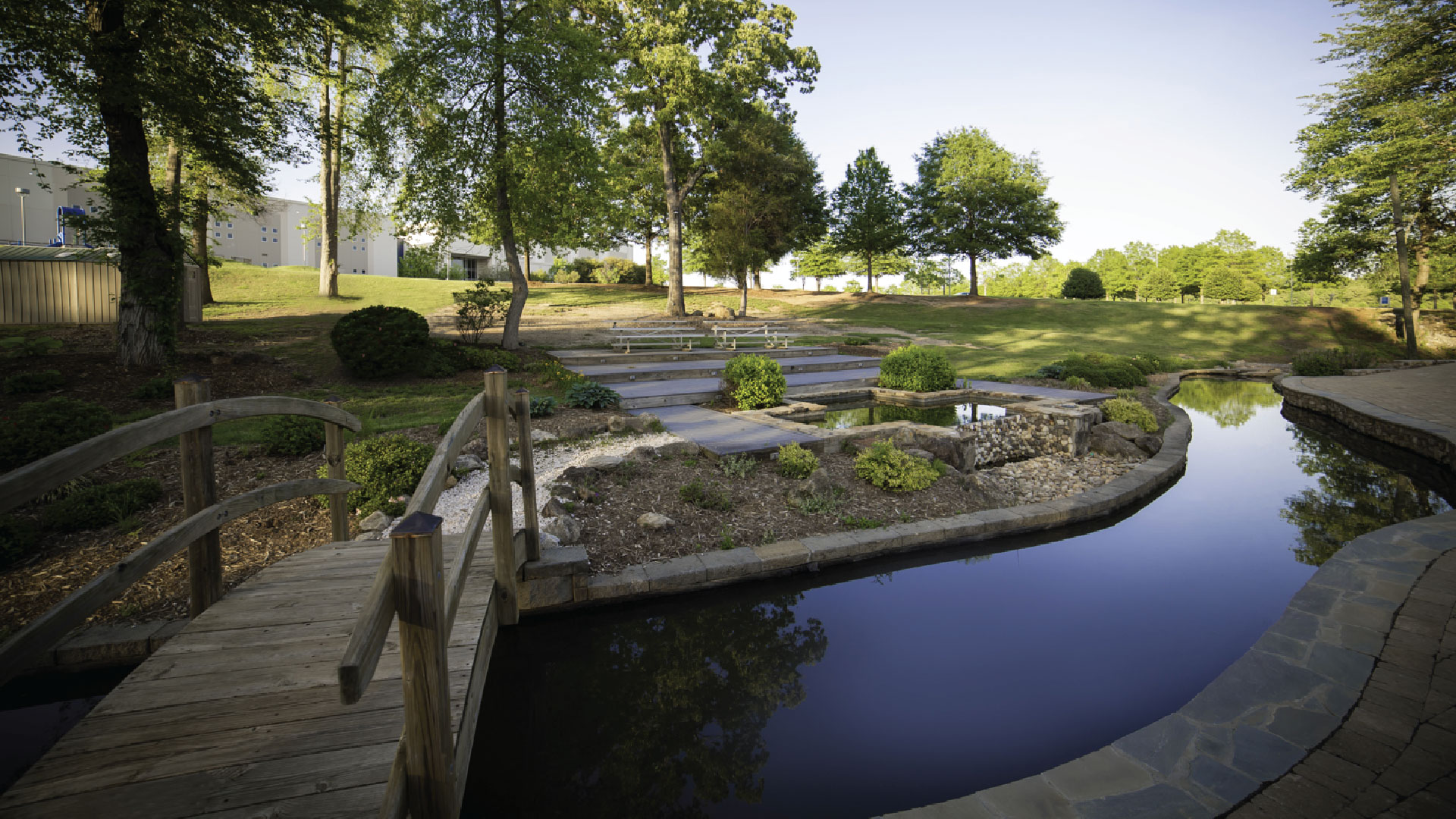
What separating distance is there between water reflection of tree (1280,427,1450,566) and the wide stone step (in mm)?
8325

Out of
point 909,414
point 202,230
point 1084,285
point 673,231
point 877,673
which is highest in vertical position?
point 673,231

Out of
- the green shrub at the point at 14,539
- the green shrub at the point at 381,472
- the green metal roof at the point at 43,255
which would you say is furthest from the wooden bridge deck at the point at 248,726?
the green metal roof at the point at 43,255

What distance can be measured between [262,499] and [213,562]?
363 mm

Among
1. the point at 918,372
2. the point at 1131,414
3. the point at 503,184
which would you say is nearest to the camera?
the point at 1131,414

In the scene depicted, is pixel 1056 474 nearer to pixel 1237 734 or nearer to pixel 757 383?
pixel 757 383

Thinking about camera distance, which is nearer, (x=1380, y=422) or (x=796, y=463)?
(x=796, y=463)

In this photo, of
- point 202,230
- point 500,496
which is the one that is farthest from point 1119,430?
point 202,230

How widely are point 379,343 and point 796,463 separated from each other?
8.25 meters

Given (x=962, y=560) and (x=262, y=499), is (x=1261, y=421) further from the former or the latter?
(x=262, y=499)

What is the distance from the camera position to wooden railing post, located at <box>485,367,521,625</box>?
130 inches

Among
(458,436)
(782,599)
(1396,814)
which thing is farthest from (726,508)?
(1396,814)

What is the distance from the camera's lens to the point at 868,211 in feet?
111

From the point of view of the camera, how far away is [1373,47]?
21.3 m

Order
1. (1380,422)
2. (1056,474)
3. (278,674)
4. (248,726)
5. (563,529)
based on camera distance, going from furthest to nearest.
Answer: (1380,422) < (1056,474) < (563,529) < (278,674) < (248,726)
